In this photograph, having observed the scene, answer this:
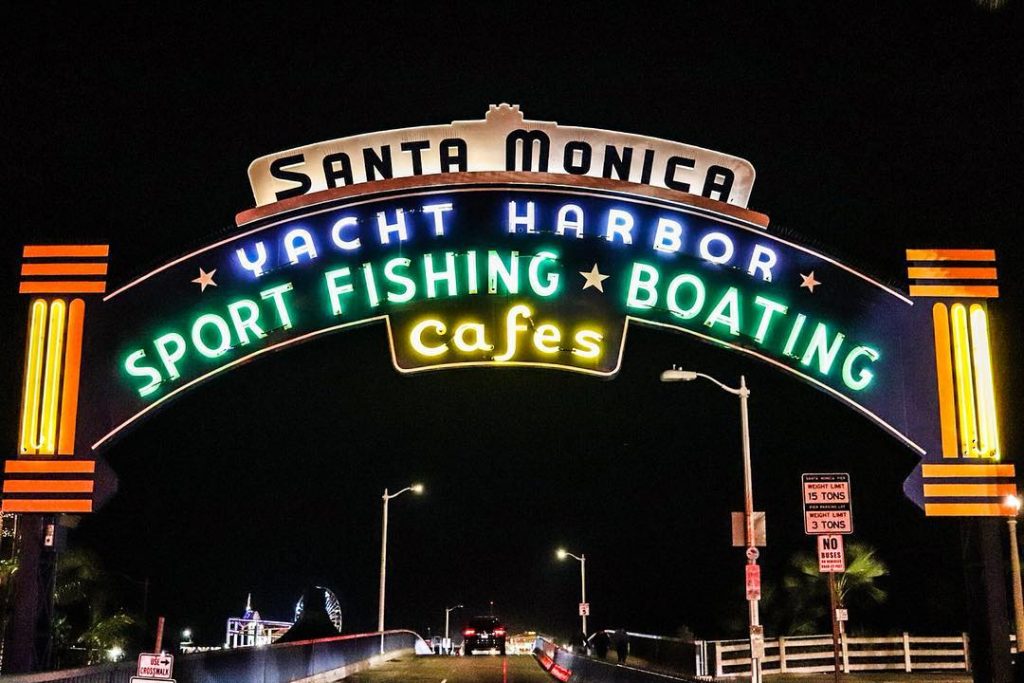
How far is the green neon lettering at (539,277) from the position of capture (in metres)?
17.8

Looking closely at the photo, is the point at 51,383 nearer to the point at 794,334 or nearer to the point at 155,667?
the point at 155,667

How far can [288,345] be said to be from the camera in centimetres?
1781

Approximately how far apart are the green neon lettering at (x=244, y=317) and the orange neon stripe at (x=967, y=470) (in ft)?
33.5

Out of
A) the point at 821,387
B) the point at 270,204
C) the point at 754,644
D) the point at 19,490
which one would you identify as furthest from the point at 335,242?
the point at 754,644

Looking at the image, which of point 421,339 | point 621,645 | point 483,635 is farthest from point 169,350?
point 483,635

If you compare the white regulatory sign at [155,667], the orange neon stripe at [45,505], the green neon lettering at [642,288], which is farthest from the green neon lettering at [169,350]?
the green neon lettering at [642,288]

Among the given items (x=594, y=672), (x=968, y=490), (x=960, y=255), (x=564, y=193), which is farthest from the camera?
(x=594, y=672)

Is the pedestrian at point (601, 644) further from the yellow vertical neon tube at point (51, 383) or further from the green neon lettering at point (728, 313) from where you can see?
the yellow vertical neon tube at point (51, 383)

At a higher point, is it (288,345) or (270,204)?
(270,204)

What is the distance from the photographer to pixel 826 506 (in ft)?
56.9

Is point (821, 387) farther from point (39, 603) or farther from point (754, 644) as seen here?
point (39, 603)

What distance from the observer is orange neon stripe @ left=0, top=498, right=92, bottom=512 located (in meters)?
16.7

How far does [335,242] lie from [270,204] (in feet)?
3.89

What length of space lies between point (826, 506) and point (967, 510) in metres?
1.97
